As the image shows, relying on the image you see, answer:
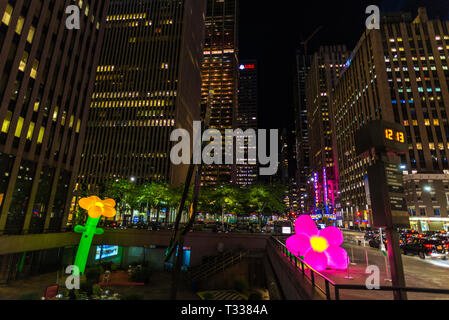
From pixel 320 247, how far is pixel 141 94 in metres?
83.1

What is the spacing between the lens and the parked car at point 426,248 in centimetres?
2139

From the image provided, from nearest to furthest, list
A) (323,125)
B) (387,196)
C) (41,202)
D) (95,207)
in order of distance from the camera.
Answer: (387,196) < (95,207) < (41,202) < (323,125)

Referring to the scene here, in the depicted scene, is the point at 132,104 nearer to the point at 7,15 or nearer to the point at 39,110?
the point at 39,110

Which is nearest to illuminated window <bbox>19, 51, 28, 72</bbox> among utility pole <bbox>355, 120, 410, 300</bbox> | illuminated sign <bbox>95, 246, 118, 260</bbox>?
illuminated sign <bbox>95, 246, 118, 260</bbox>

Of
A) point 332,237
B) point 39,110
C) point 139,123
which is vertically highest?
point 139,123

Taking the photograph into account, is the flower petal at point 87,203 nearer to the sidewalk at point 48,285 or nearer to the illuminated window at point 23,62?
the sidewalk at point 48,285

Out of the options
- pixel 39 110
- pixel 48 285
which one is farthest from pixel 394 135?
pixel 39 110

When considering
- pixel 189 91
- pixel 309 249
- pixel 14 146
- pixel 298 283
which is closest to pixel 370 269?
pixel 309 249

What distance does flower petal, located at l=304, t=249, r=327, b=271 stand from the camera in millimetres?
11469

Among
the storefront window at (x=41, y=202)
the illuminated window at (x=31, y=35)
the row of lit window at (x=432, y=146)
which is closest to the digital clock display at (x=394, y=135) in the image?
the storefront window at (x=41, y=202)

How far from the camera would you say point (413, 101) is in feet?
276

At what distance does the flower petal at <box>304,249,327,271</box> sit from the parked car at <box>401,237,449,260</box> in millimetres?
15338

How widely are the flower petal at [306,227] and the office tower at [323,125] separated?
379 ft

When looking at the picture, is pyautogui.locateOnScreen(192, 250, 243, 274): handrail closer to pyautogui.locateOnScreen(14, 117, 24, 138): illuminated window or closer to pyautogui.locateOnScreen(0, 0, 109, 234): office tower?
pyautogui.locateOnScreen(0, 0, 109, 234): office tower
